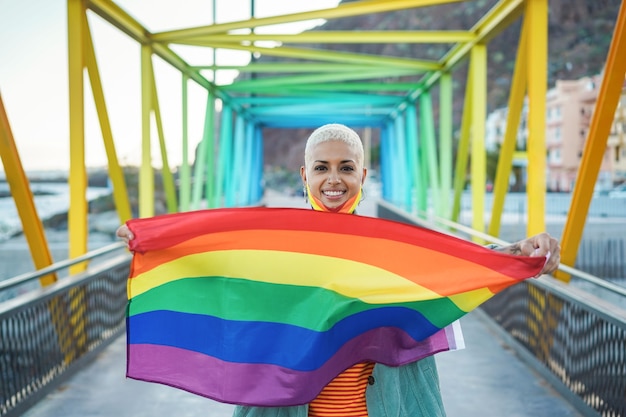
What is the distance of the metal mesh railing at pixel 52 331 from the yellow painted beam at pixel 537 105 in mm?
3691

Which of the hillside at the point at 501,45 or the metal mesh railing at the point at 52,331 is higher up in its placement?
the hillside at the point at 501,45

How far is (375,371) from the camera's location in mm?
1996

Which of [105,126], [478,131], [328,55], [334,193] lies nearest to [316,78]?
[328,55]

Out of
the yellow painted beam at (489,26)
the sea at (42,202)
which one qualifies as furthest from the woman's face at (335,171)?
the sea at (42,202)

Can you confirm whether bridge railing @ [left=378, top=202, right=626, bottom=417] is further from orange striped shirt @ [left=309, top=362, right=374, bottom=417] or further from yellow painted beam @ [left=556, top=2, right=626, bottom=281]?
orange striped shirt @ [left=309, top=362, right=374, bottom=417]

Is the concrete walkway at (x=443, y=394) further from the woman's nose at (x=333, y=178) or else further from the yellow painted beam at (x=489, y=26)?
the woman's nose at (x=333, y=178)

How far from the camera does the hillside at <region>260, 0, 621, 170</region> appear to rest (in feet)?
203

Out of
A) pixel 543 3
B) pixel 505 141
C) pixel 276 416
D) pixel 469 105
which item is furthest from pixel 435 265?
pixel 469 105

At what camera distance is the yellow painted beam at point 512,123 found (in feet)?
23.2

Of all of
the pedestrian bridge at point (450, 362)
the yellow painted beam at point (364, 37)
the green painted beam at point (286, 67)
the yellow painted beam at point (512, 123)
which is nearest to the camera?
the pedestrian bridge at point (450, 362)

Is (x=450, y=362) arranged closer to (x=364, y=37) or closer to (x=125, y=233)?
(x=364, y=37)

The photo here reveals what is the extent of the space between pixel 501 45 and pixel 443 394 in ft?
244

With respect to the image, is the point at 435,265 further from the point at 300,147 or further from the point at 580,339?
the point at 300,147

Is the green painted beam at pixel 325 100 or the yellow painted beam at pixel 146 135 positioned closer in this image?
the yellow painted beam at pixel 146 135
